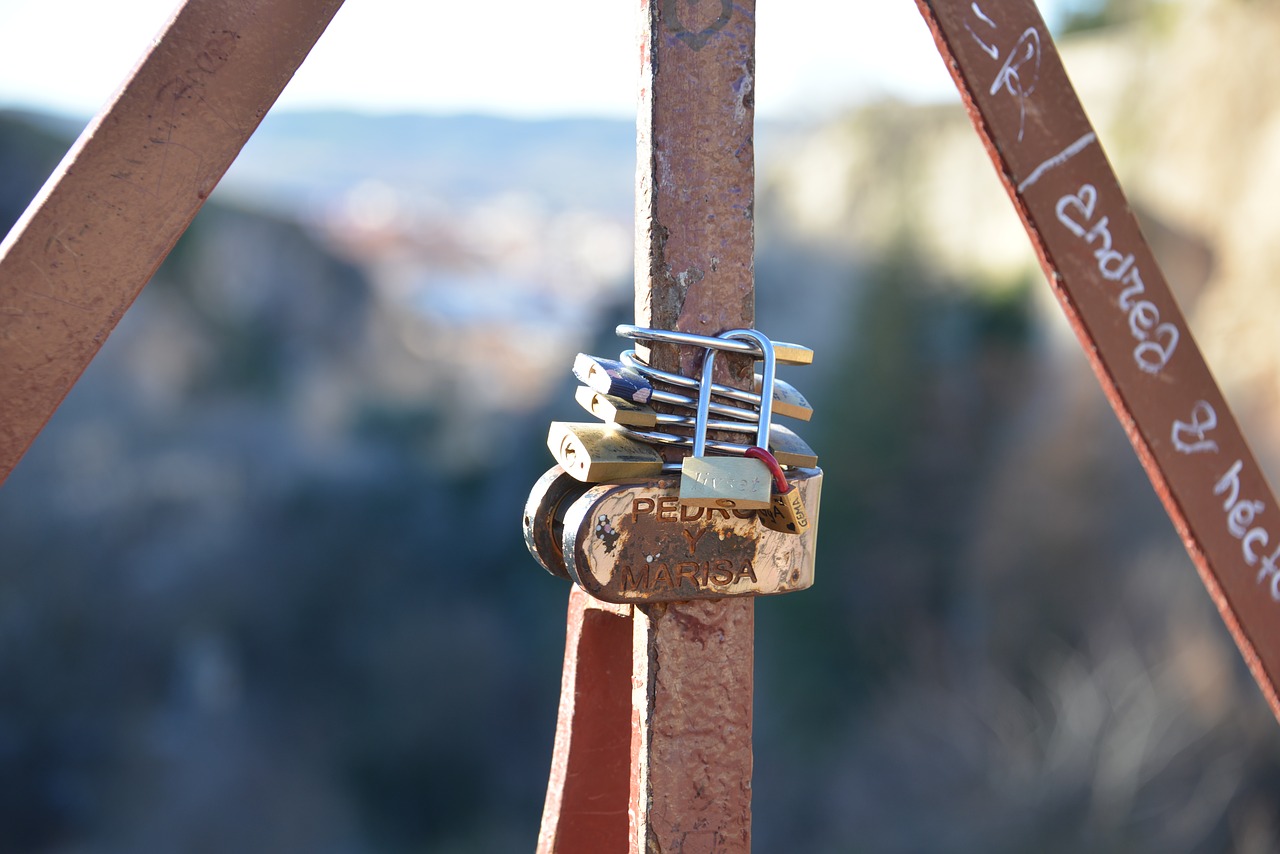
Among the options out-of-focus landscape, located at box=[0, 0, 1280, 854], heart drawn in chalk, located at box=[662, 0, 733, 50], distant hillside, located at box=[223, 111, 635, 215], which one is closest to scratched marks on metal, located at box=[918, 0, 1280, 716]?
heart drawn in chalk, located at box=[662, 0, 733, 50]

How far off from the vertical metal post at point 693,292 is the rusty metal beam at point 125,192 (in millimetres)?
214

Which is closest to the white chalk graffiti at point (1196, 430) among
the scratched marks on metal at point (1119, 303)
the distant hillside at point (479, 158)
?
the scratched marks on metal at point (1119, 303)

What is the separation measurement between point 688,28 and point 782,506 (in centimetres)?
28

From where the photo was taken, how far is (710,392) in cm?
65

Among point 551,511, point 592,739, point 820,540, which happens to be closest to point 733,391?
point 551,511

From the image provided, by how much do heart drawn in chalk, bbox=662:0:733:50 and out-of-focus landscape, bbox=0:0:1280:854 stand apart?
6.30 metres

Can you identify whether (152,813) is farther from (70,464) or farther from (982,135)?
(982,135)

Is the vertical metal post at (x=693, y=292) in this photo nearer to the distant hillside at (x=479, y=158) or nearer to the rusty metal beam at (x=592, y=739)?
the rusty metal beam at (x=592, y=739)

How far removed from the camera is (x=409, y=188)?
1969 centimetres

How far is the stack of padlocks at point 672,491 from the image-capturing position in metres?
0.63

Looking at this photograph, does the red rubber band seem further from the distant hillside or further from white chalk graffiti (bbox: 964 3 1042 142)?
the distant hillside

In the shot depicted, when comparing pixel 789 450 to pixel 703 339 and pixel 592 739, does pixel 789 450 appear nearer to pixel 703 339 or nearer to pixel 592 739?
pixel 703 339

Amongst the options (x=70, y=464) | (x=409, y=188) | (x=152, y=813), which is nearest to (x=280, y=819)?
(x=152, y=813)

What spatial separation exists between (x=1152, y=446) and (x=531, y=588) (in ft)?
34.0
